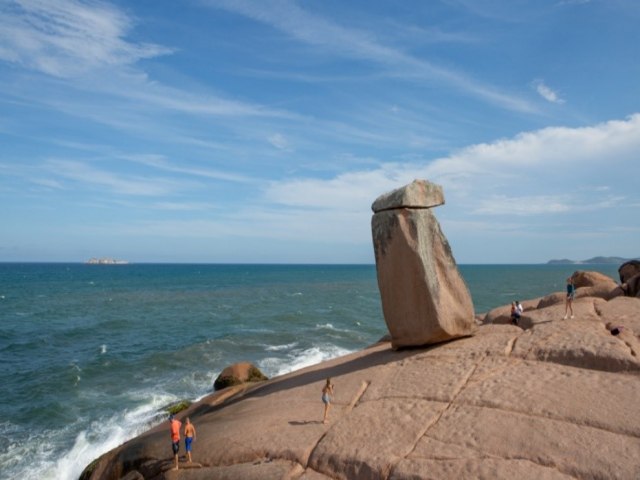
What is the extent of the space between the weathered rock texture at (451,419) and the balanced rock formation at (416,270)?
2.05 feet

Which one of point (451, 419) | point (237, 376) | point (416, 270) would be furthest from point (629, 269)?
point (451, 419)

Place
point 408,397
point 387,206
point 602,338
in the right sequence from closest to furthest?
point 408,397, point 602,338, point 387,206

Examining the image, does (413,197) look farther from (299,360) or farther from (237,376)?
Answer: (299,360)

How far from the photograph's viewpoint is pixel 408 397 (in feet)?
42.6

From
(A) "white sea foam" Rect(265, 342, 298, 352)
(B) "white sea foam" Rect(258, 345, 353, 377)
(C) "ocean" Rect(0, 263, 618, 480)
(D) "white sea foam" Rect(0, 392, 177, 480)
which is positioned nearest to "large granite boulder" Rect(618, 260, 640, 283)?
(C) "ocean" Rect(0, 263, 618, 480)

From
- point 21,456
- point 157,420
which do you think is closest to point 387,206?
point 157,420

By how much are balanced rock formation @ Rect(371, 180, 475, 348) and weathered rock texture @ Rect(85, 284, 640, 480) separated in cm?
62

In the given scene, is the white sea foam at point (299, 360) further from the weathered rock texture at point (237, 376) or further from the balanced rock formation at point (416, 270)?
the balanced rock formation at point (416, 270)

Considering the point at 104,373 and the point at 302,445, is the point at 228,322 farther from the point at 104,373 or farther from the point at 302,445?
the point at 302,445

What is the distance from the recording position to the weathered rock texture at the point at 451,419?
9.97 metres

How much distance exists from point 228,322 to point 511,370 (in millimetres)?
35522

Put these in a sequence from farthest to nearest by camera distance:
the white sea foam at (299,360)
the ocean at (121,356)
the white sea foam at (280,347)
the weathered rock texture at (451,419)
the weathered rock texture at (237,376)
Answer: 1. the white sea foam at (280,347)
2. the white sea foam at (299,360)
3. the weathered rock texture at (237,376)
4. the ocean at (121,356)
5. the weathered rock texture at (451,419)

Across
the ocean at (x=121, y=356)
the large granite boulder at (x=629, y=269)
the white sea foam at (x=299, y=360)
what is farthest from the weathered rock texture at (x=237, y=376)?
the large granite boulder at (x=629, y=269)

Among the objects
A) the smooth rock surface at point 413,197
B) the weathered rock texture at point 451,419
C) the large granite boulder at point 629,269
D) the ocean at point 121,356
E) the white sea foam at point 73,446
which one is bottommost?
the white sea foam at point 73,446
